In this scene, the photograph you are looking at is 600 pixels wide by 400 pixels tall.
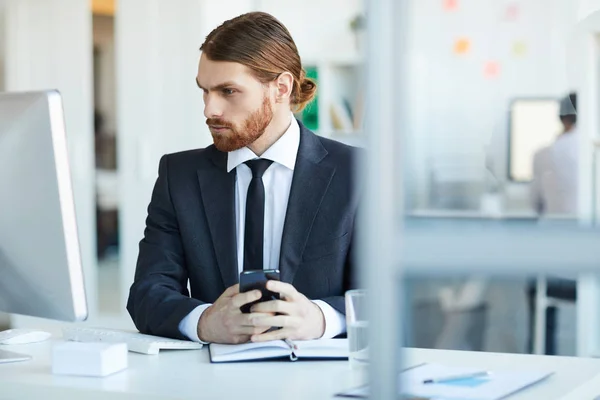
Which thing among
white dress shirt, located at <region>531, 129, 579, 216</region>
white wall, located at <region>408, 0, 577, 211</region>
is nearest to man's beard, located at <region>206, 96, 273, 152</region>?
white dress shirt, located at <region>531, 129, 579, 216</region>

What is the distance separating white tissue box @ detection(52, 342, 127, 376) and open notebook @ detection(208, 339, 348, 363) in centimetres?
19

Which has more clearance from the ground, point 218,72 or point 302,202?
point 218,72

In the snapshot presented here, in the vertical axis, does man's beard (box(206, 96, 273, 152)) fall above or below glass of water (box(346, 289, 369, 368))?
above

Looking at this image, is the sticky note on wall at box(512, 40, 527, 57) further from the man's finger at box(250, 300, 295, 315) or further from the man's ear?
the man's finger at box(250, 300, 295, 315)

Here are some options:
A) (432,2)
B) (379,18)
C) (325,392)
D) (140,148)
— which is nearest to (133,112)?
(140,148)

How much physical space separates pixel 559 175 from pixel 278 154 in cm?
339

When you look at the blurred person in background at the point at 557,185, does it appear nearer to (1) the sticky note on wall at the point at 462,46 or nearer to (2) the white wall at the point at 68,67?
(1) the sticky note on wall at the point at 462,46

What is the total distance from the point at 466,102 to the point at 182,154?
6254 mm

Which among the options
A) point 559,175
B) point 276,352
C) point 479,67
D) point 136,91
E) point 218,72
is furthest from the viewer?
point 479,67

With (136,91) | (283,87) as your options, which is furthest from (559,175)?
(283,87)

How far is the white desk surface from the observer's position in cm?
145

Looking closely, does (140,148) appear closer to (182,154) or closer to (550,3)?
(182,154)

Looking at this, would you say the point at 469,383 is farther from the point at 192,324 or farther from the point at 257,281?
the point at 192,324

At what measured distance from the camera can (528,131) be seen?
5.99 m
